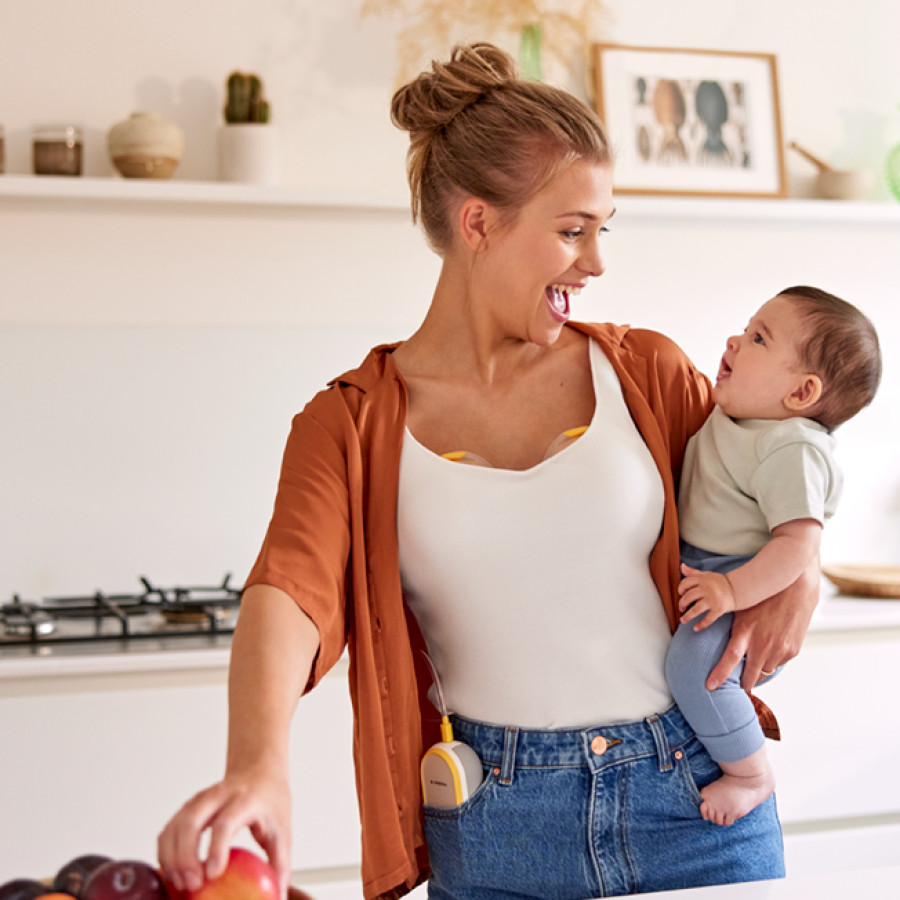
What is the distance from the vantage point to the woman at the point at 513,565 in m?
1.25

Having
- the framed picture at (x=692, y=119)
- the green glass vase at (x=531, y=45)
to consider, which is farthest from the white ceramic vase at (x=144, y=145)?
the framed picture at (x=692, y=119)

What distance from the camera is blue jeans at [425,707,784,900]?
4.08ft

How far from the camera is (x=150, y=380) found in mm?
3027

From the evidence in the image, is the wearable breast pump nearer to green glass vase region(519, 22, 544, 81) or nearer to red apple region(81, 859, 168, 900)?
red apple region(81, 859, 168, 900)

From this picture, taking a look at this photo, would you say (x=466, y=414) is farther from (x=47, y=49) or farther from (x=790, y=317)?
(x=47, y=49)

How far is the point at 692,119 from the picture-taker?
10.8 ft

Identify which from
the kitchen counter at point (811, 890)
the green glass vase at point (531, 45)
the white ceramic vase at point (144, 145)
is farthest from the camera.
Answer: the green glass vase at point (531, 45)

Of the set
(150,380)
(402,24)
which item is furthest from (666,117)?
(150,380)

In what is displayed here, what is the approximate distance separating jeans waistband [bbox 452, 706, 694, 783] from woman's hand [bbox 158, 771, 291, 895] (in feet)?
1.30

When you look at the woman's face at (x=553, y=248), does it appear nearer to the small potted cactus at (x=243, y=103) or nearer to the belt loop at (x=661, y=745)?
the belt loop at (x=661, y=745)

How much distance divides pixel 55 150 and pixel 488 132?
1.85 metres

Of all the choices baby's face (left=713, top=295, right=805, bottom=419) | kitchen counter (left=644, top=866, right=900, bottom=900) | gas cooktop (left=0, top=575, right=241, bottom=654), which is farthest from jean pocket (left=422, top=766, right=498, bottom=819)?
gas cooktop (left=0, top=575, right=241, bottom=654)

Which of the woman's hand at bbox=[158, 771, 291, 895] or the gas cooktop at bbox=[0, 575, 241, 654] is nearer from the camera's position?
the woman's hand at bbox=[158, 771, 291, 895]

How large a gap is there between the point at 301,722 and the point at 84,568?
873 mm
